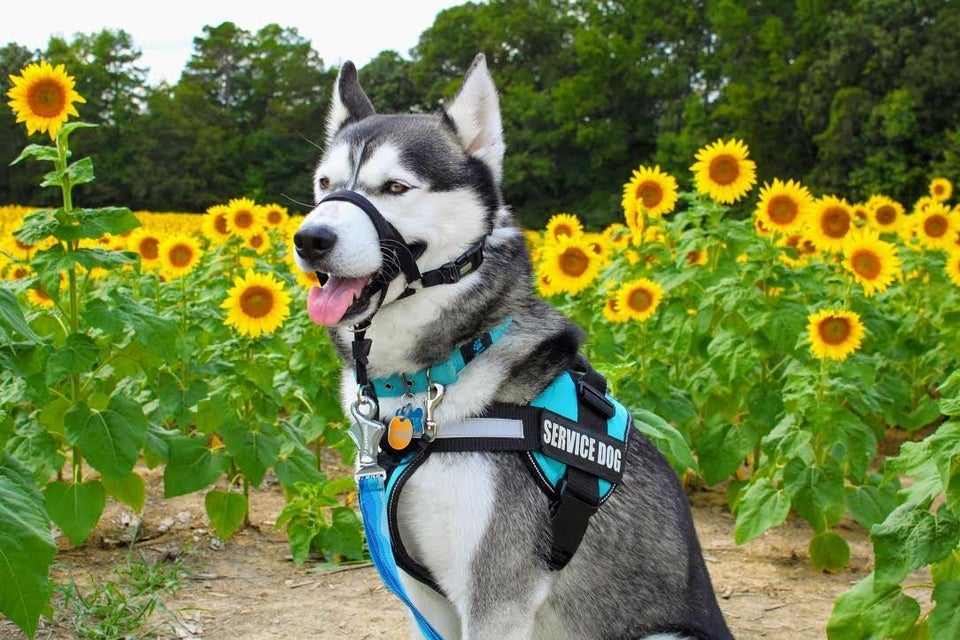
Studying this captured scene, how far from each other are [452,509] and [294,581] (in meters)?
2.55

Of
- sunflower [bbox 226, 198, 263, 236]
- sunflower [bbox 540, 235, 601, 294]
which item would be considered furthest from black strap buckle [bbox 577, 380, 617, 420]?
sunflower [bbox 226, 198, 263, 236]

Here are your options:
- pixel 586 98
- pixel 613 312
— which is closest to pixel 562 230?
pixel 613 312

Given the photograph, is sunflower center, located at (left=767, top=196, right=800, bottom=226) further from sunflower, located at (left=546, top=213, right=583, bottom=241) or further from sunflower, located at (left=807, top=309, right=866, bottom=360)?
sunflower, located at (left=546, top=213, right=583, bottom=241)

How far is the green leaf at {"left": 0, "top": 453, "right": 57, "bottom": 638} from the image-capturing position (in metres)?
2.51

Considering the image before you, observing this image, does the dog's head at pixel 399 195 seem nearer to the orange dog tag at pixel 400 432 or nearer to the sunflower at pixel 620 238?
the orange dog tag at pixel 400 432

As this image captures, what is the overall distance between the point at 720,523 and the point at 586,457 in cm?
362

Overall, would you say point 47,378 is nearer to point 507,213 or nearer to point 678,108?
point 507,213

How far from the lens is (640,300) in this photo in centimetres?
578

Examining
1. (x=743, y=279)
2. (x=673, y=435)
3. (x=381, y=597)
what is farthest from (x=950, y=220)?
(x=381, y=597)

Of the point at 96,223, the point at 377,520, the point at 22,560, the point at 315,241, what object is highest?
the point at 315,241

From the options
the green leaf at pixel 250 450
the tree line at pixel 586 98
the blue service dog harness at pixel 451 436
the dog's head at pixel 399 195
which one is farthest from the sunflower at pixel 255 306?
the tree line at pixel 586 98

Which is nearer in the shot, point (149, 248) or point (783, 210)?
point (783, 210)

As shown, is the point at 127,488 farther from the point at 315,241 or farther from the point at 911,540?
the point at 911,540

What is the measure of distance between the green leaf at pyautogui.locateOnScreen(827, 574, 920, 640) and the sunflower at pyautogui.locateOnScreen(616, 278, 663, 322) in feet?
8.38
